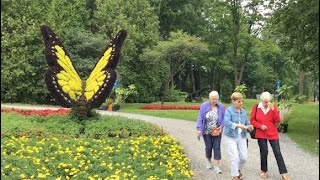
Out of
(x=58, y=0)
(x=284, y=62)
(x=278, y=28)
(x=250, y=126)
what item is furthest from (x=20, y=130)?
(x=284, y=62)

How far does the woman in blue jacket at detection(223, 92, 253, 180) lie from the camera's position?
6.49m

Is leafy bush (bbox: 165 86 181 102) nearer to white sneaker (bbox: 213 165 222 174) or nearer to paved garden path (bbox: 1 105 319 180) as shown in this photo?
paved garden path (bbox: 1 105 319 180)

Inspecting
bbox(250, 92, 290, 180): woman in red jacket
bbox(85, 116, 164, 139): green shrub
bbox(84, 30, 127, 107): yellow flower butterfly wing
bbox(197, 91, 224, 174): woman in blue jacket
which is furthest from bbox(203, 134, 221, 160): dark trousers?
bbox(84, 30, 127, 107): yellow flower butterfly wing

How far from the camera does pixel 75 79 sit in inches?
456

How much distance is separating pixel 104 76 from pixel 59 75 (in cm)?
133

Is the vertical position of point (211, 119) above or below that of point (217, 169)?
above

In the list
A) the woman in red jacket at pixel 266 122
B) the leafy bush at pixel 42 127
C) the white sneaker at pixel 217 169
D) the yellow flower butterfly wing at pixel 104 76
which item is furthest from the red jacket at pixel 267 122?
the yellow flower butterfly wing at pixel 104 76

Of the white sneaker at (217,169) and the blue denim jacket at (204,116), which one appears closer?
the blue denim jacket at (204,116)

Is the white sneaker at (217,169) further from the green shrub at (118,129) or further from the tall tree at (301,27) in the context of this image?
the tall tree at (301,27)

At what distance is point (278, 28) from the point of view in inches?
545

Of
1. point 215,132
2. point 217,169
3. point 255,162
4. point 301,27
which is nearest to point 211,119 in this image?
point 215,132

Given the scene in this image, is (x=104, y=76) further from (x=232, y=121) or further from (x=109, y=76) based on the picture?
(x=232, y=121)

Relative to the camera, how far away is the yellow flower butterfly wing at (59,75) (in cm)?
1134

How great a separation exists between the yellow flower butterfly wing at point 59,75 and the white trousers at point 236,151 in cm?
633
